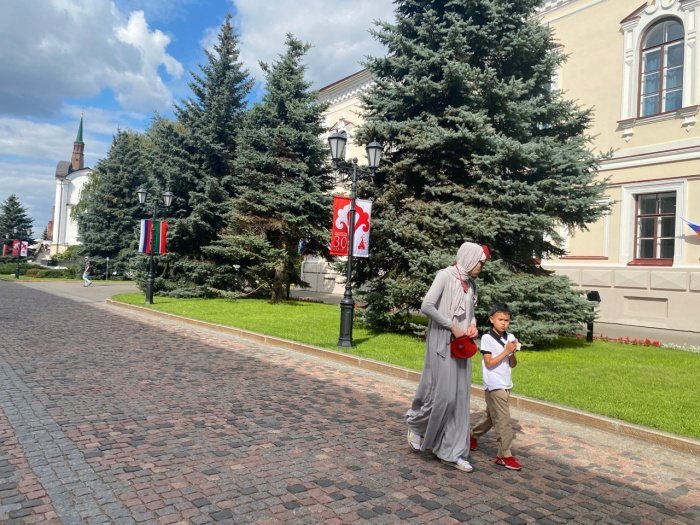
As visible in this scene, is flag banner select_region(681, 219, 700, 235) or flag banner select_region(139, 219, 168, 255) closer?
flag banner select_region(681, 219, 700, 235)

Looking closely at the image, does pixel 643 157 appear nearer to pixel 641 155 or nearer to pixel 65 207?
pixel 641 155

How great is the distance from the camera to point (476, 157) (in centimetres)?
1148

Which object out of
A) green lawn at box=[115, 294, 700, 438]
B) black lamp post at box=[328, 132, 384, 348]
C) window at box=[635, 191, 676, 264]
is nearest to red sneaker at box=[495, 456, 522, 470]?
green lawn at box=[115, 294, 700, 438]

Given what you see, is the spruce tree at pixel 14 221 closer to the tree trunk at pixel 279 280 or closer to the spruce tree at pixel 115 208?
the spruce tree at pixel 115 208

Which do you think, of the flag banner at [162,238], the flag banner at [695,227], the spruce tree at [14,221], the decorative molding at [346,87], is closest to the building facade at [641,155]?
the flag banner at [695,227]

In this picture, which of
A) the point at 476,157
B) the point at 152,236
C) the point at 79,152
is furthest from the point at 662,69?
the point at 79,152

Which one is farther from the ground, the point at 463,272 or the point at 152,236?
the point at 152,236

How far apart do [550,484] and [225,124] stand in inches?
913

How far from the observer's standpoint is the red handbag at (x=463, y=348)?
15.0 ft

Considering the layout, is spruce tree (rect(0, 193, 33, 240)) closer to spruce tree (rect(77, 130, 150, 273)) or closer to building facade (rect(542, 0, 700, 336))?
spruce tree (rect(77, 130, 150, 273))

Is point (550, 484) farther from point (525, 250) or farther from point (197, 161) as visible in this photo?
point (197, 161)

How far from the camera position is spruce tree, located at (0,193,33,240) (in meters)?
68.5

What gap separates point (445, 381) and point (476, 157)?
7.79 meters

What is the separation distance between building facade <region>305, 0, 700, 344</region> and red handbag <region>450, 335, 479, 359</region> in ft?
40.2
